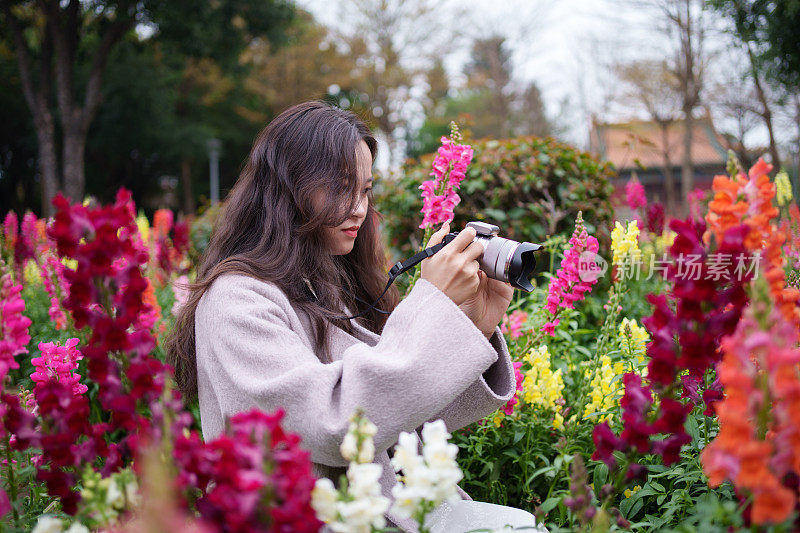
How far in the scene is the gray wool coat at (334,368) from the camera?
140 cm

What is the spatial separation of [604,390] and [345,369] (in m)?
1.31

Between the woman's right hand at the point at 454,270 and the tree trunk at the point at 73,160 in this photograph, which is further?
the tree trunk at the point at 73,160

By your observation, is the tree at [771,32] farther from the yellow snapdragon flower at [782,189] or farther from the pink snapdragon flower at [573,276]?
the pink snapdragon flower at [573,276]

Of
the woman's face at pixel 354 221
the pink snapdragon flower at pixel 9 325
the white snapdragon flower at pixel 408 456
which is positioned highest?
the woman's face at pixel 354 221

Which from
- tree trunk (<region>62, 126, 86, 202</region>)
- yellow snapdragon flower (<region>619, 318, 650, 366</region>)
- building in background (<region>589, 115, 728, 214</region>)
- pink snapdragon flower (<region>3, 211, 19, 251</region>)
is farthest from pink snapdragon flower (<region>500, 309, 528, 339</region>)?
building in background (<region>589, 115, 728, 214</region>)

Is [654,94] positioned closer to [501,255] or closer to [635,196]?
[635,196]

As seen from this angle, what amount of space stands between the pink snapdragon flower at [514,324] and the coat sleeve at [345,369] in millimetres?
1380

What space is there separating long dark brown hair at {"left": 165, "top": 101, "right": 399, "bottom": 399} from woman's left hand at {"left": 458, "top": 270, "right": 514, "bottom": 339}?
41 centimetres

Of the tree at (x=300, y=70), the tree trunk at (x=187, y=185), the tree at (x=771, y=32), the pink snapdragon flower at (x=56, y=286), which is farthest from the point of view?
the tree trunk at (x=187, y=185)

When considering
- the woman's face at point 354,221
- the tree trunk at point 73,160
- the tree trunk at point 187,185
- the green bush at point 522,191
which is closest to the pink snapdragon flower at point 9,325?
the woman's face at point 354,221

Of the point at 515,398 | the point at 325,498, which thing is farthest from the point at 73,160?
the point at 325,498

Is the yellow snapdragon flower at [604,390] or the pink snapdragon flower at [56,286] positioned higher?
the pink snapdragon flower at [56,286]

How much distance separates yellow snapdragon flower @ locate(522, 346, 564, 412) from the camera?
241cm

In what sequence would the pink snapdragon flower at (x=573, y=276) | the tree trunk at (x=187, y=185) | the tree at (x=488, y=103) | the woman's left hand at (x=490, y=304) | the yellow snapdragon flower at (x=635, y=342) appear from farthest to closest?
the tree trunk at (x=187, y=185) < the tree at (x=488, y=103) < the yellow snapdragon flower at (x=635, y=342) < the pink snapdragon flower at (x=573, y=276) < the woman's left hand at (x=490, y=304)
